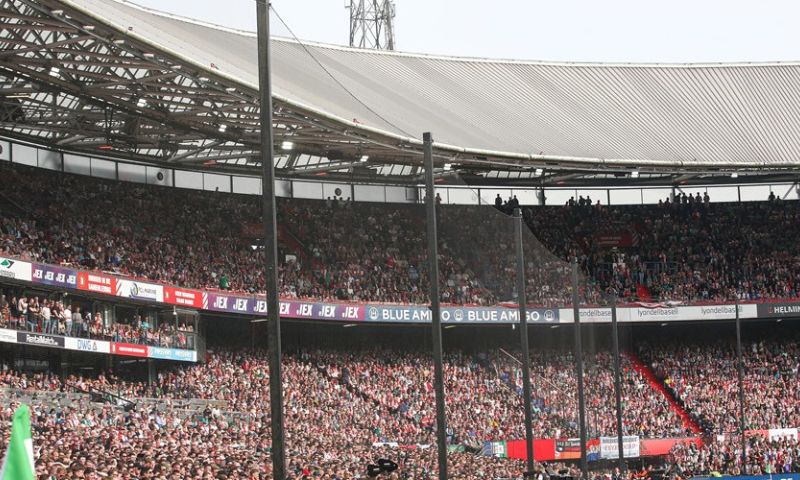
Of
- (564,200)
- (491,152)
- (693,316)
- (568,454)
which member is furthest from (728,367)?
(568,454)

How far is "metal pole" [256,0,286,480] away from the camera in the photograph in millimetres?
13242

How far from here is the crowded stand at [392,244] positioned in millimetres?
36562

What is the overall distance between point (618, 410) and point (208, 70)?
16.5 m

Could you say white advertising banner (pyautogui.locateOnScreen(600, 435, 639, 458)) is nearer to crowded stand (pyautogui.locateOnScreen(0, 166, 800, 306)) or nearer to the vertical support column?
crowded stand (pyautogui.locateOnScreen(0, 166, 800, 306))

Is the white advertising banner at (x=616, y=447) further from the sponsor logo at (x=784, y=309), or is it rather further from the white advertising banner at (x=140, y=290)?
the white advertising banner at (x=140, y=290)

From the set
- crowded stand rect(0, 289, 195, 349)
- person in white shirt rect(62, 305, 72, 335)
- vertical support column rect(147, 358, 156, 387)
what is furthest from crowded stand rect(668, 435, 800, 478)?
person in white shirt rect(62, 305, 72, 335)

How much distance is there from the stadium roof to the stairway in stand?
9.00 meters

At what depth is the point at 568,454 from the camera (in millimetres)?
34875

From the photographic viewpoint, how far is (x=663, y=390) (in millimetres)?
56688

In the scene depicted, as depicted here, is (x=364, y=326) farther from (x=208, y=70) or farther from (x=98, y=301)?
(x=208, y=70)

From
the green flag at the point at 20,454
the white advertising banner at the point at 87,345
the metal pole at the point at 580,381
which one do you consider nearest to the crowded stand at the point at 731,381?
the metal pole at the point at 580,381

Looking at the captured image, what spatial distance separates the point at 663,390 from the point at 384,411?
15.5 m

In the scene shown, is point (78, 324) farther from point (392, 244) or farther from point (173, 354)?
point (392, 244)

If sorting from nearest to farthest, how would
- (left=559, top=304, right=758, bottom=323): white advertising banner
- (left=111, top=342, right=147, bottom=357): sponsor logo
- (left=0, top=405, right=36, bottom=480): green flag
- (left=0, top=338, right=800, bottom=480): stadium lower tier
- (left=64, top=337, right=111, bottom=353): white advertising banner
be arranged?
(left=0, top=405, right=36, bottom=480): green flag
(left=0, top=338, right=800, bottom=480): stadium lower tier
(left=64, top=337, right=111, bottom=353): white advertising banner
(left=111, top=342, right=147, bottom=357): sponsor logo
(left=559, top=304, right=758, bottom=323): white advertising banner
